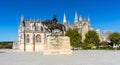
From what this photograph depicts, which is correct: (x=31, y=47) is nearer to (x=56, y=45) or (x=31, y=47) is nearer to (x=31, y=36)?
(x=31, y=36)

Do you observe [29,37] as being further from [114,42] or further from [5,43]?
[114,42]

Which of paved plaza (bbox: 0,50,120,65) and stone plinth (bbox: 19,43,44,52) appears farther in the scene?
stone plinth (bbox: 19,43,44,52)

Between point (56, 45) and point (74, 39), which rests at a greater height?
point (74, 39)

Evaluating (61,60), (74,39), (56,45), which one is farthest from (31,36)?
(61,60)

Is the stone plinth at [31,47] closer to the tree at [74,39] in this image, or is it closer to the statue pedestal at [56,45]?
the tree at [74,39]

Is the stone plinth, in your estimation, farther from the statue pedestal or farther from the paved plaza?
the paved plaza

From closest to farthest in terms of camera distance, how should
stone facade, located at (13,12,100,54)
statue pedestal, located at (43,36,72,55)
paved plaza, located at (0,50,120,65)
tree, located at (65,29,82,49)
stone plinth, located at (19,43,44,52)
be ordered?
paved plaza, located at (0,50,120,65) → statue pedestal, located at (43,36,72,55) → tree, located at (65,29,82,49) → stone plinth, located at (19,43,44,52) → stone facade, located at (13,12,100,54)

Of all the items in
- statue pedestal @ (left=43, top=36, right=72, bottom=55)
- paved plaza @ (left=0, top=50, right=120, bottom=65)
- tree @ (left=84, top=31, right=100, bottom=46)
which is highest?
tree @ (left=84, top=31, right=100, bottom=46)

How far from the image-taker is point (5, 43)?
89000 mm

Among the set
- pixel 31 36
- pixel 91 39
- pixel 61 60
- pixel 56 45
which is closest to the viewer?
pixel 61 60

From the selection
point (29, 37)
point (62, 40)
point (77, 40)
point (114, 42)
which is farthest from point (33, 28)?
point (62, 40)

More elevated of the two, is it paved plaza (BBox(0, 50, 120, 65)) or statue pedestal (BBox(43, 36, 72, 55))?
statue pedestal (BBox(43, 36, 72, 55))

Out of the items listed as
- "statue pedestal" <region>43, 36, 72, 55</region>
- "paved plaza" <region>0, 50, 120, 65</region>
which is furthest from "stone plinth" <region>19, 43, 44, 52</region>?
"paved plaza" <region>0, 50, 120, 65</region>

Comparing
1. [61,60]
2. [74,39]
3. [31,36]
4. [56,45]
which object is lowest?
[61,60]
